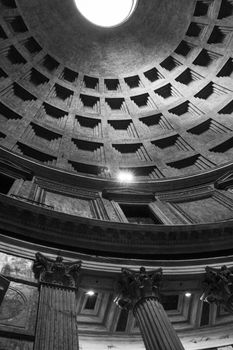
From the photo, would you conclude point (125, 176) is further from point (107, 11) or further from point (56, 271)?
point (107, 11)

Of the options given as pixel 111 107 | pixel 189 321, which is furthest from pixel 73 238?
pixel 111 107

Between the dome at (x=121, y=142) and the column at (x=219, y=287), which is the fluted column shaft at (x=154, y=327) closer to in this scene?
the dome at (x=121, y=142)

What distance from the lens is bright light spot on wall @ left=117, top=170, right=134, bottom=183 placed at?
26719 mm

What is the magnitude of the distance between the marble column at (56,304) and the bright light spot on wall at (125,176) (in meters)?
12.7

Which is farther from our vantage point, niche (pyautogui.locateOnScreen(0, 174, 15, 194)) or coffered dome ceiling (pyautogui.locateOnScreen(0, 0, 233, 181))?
coffered dome ceiling (pyautogui.locateOnScreen(0, 0, 233, 181))

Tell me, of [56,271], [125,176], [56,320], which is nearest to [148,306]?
[56,320]

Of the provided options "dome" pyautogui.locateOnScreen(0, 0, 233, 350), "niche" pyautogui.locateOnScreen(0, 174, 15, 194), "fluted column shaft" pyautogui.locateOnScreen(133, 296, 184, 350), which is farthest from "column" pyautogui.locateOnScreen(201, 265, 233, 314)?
"niche" pyautogui.locateOnScreen(0, 174, 15, 194)

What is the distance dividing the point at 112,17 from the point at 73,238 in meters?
29.3

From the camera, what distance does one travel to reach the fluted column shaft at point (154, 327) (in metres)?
11.4

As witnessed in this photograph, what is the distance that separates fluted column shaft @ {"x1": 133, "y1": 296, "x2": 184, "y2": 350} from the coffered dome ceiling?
15.5 meters

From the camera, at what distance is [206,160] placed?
29.2 meters

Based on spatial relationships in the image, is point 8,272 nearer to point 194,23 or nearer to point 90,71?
point 90,71

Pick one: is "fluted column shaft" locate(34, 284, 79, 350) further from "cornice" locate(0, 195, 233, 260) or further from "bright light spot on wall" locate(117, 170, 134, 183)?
"bright light spot on wall" locate(117, 170, 134, 183)

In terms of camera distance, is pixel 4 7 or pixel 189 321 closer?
pixel 189 321
